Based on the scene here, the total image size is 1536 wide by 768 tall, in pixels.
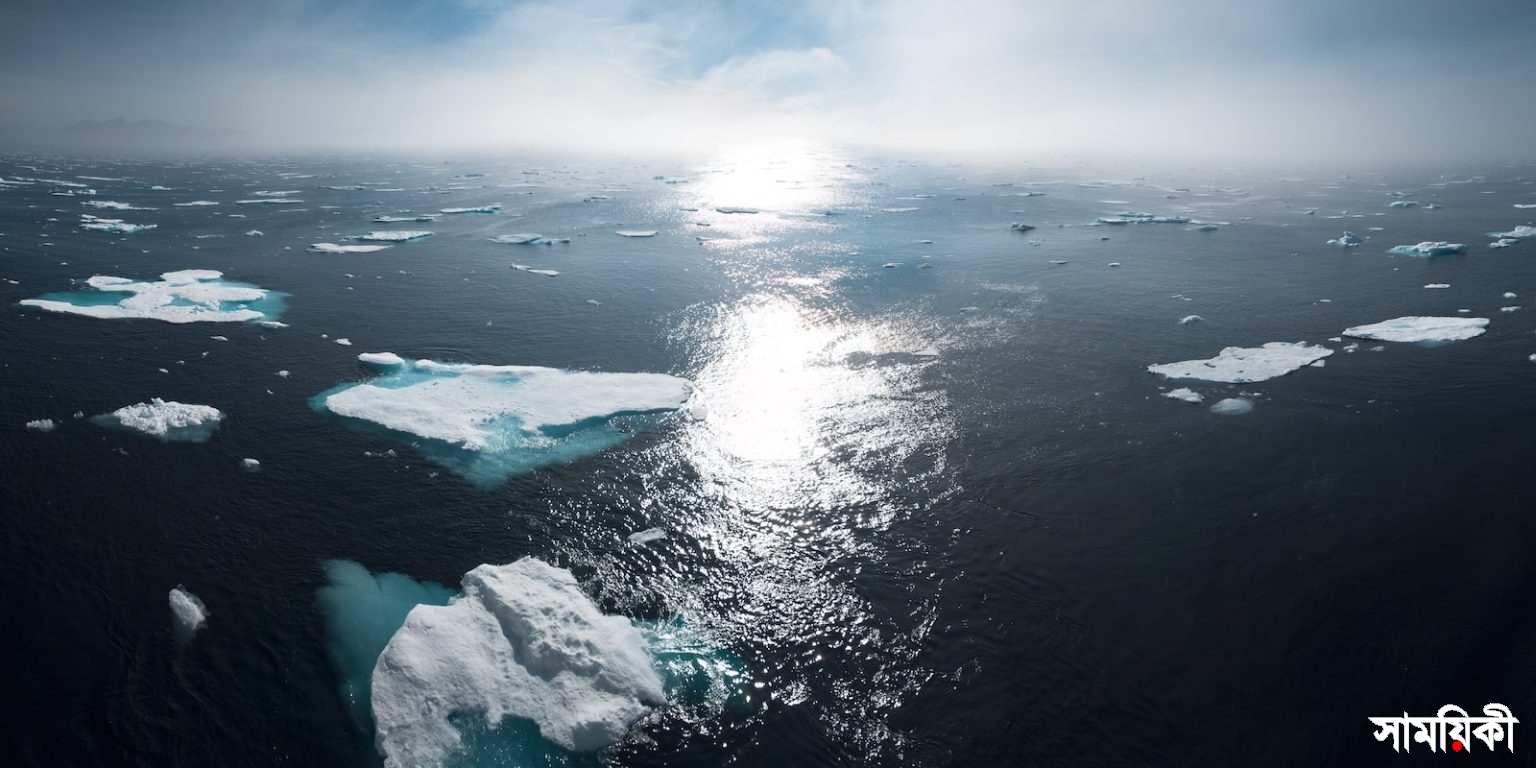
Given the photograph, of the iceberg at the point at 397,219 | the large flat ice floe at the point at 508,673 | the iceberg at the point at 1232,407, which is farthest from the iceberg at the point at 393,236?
the iceberg at the point at 1232,407

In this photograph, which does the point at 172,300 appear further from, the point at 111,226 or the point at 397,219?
the point at 397,219

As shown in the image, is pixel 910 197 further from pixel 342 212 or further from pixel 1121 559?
pixel 1121 559

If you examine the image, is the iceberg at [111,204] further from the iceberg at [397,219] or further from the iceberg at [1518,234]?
the iceberg at [1518,234]

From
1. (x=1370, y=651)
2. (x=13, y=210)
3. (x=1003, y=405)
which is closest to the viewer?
(x=1370, y=651)

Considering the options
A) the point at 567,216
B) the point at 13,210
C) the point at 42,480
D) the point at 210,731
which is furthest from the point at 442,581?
the point at 13,210

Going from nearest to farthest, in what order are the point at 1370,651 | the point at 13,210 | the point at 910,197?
the point at 1370,651 < the point at 13,210 < the point at 910,197

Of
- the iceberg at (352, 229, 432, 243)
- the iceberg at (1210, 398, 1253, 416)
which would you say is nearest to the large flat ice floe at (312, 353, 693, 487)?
the iceberg at (1210, 398, 1253, 416)
